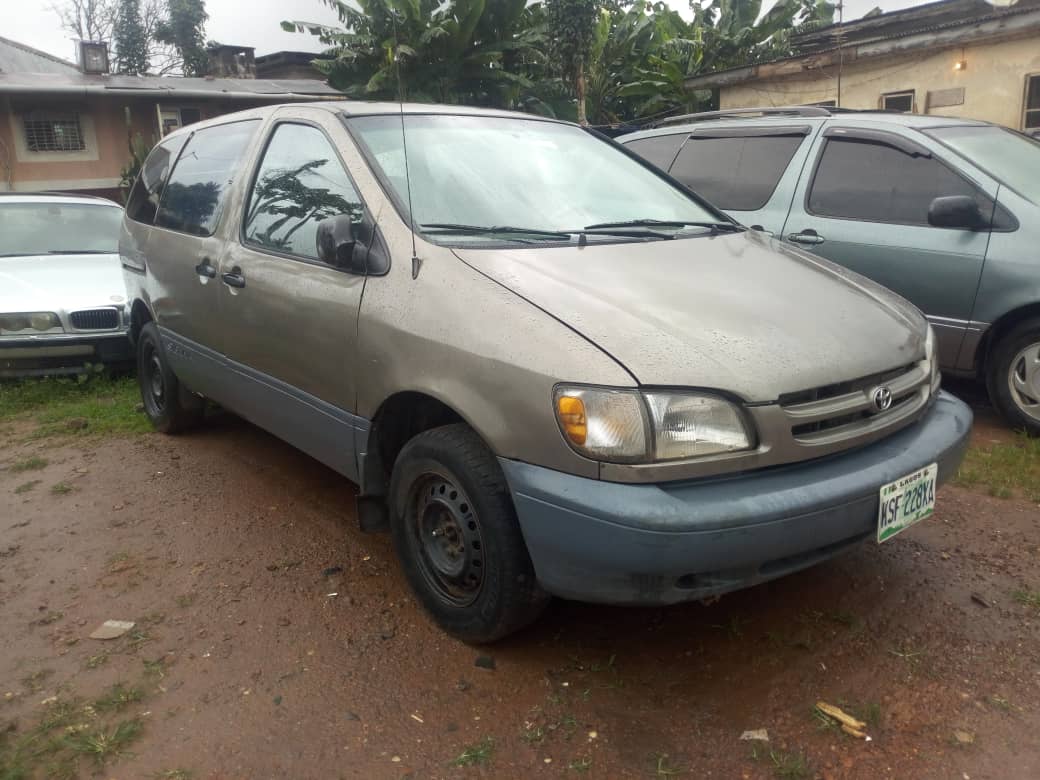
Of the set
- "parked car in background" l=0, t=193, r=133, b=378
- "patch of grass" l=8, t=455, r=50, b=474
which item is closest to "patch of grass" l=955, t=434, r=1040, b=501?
"patch of grass" l=8, t=455, r=50, b=474

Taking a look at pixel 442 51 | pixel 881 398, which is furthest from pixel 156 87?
pixel 881 398

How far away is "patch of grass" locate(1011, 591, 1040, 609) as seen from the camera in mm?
3033

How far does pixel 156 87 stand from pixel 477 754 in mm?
22328

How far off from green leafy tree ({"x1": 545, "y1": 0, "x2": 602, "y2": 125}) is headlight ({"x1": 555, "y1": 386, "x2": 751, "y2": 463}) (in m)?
14.1

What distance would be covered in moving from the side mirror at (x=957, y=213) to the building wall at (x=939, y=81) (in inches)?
281

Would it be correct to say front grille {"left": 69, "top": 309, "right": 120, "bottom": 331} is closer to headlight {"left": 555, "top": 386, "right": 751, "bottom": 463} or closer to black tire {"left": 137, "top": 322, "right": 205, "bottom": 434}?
black tire {"left": 137, "top": 322, "right": 205, "bottom": 434}

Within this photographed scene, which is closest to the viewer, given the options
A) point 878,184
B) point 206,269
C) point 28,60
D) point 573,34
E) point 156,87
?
point 206,269

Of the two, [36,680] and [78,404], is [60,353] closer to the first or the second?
[78,404]

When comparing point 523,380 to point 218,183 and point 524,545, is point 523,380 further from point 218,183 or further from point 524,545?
point 218,183

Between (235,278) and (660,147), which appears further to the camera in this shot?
(660,147)

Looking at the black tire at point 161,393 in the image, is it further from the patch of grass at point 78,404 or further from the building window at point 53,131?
the building window at point 53,131

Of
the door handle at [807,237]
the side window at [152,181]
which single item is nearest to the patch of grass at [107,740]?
the side window at [152,181]

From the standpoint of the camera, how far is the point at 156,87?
21.3 meters

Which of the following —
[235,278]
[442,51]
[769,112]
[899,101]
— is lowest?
[235,278]
